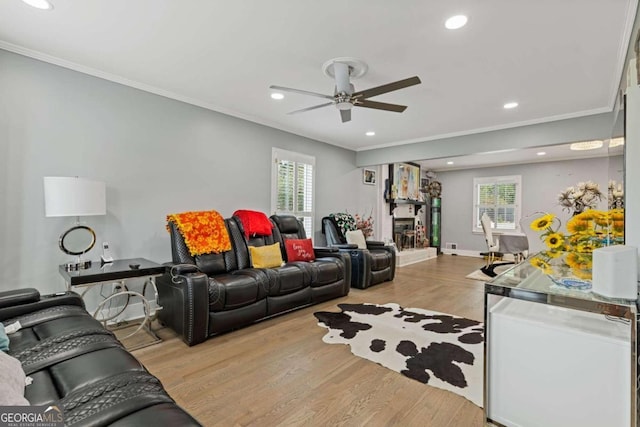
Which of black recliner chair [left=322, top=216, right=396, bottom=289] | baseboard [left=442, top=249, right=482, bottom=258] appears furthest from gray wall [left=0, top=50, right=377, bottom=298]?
baseboard [left=442, top=249, right=482, bottom=258]

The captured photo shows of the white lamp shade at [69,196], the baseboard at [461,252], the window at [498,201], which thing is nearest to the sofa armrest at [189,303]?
the white lamp shade at [69,196]

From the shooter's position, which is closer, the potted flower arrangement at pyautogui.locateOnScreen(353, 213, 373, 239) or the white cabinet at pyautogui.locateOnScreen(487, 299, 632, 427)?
the white cabinet at pyautogui.locateOnScreen(487, 299, 632, 427)

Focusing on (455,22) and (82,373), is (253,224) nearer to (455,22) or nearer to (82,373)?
(82,373)

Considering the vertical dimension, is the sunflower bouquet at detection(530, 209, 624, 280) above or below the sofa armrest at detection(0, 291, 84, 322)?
above

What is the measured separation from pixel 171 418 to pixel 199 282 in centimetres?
183

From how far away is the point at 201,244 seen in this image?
3.28 m

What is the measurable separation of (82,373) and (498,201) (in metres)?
8.98

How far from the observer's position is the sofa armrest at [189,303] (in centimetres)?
262

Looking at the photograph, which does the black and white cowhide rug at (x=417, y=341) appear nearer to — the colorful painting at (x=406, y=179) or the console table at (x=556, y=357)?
the console table at (x=556, y=357)

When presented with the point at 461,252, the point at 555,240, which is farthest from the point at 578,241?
the point at 461,252

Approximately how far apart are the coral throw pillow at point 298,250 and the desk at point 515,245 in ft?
14.0

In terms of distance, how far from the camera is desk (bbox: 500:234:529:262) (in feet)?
19.3

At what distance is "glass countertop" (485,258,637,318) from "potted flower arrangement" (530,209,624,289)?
147mm

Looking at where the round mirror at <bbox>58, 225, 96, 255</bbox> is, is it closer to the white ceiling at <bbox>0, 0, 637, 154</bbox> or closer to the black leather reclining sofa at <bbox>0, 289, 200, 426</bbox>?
the black leather reclining sofa at <bbox>0, 289, 200, 426</bbox>
